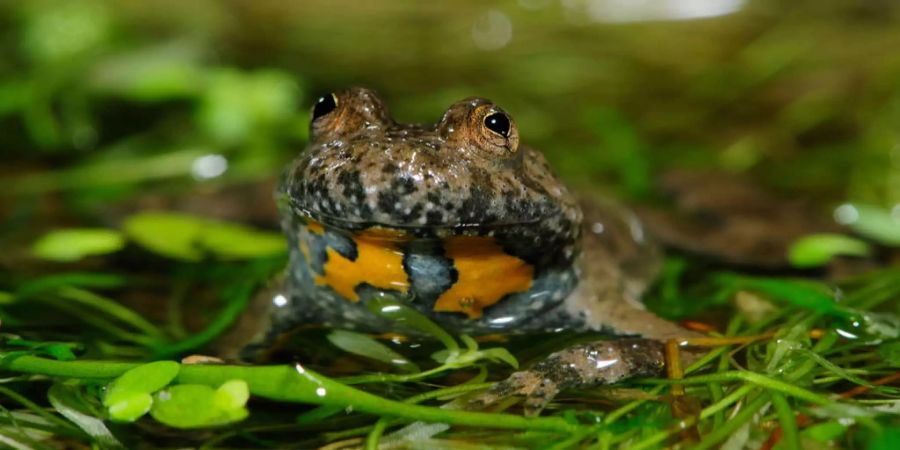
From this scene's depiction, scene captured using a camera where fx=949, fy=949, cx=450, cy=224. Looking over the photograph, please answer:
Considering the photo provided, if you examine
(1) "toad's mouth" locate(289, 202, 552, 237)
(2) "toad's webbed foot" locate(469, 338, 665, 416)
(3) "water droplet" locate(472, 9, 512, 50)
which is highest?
(3) "water droplet" locate(472, 9, 512, 50)

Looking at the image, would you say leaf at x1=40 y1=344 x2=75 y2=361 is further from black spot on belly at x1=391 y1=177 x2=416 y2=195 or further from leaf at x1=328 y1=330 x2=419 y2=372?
black spot on belly at x1=391 y1=177 x2=416 y2=195

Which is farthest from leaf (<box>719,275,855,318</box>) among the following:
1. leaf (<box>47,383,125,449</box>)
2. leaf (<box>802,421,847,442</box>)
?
leaf (<box>47,383,125,449</box>)

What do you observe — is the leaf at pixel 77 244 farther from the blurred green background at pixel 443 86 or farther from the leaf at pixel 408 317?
the leaf at pixel 408 317

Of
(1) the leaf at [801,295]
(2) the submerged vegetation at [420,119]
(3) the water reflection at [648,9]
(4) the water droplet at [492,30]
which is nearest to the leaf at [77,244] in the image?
(2) the submerged vegetation at [420,119]

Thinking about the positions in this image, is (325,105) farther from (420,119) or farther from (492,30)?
(492,30)

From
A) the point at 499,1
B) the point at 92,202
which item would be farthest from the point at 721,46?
the point at 92,202
